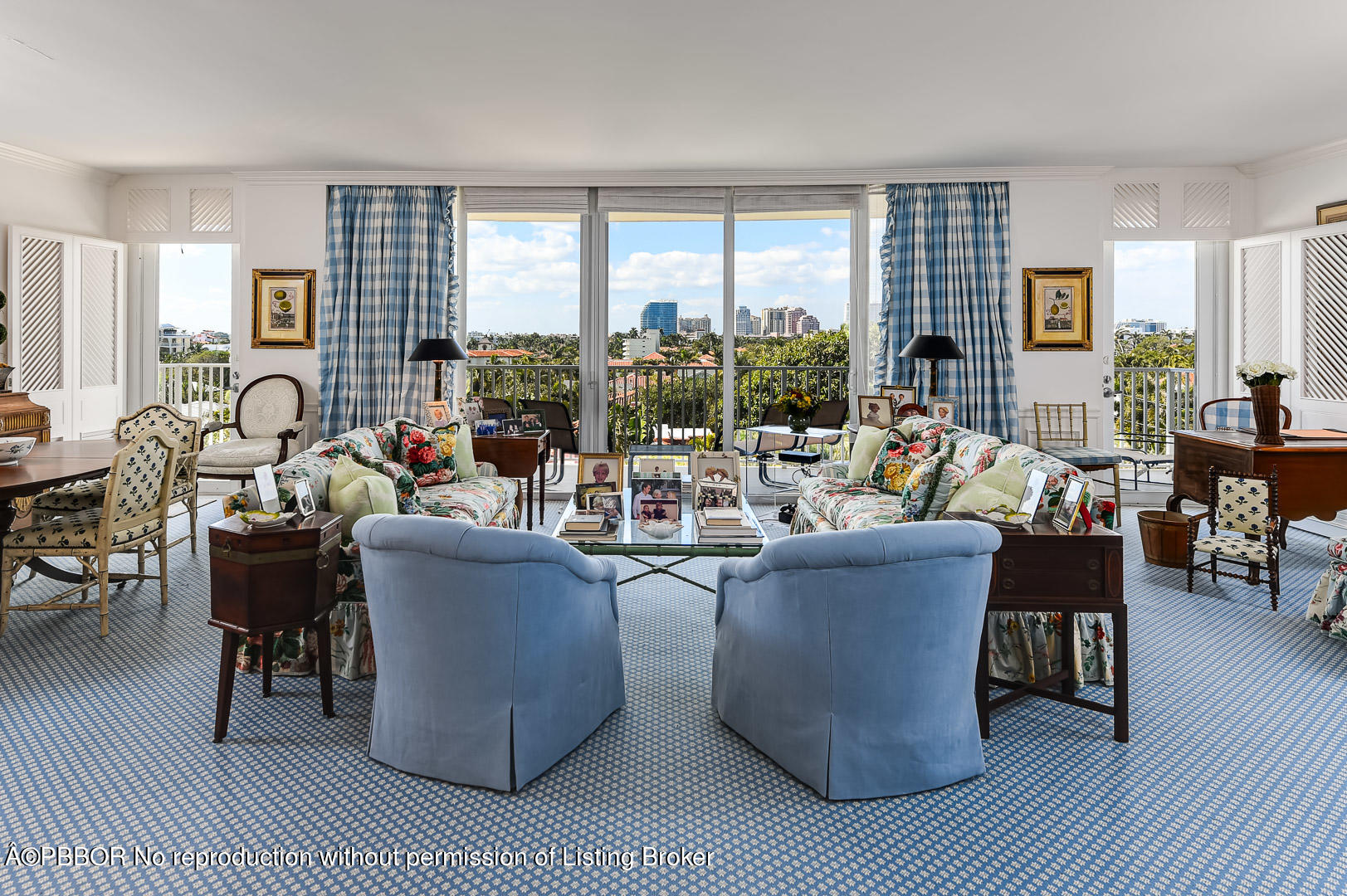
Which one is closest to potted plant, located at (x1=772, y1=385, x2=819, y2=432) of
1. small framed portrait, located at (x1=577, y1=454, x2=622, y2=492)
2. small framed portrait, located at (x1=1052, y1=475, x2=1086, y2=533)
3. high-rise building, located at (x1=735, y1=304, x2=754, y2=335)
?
high-rise building, located at (x1=735, y1=304, x2=754, y2=335)

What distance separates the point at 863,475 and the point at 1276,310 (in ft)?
13.2

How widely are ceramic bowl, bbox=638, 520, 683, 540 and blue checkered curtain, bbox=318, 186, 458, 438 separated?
369 centimetres

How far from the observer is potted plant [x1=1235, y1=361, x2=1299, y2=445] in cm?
396

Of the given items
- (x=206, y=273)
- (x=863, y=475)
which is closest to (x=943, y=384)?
(x=863, y=475)

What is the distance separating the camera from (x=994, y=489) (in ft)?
9.25

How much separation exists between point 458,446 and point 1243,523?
4.34 m

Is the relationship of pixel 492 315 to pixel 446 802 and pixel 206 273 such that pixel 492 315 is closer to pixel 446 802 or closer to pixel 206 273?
pixel 206 273

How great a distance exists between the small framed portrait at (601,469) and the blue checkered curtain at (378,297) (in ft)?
10.3

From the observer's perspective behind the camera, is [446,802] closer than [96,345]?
Yes

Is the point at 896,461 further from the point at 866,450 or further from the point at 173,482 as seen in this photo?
the point at 173,482

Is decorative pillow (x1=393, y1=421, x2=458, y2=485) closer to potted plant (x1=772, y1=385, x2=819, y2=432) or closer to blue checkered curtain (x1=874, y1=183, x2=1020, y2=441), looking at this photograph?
potted plant (x1=772, y1=385, x2=819, y2=432)

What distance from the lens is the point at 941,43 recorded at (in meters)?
3.65

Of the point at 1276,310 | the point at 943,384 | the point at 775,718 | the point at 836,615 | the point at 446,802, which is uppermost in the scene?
the point at 1276,310

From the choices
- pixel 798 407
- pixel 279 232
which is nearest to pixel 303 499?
pixel 798 407
